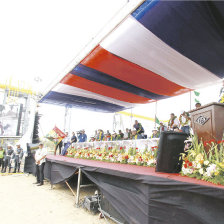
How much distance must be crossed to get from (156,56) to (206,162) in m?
3.05

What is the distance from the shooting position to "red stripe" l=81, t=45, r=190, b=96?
441cm

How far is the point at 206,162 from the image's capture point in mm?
1735

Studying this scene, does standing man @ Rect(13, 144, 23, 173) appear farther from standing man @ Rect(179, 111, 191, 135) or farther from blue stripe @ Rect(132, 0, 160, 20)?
blue stripe @ Rect(132, 0, 160, 20)

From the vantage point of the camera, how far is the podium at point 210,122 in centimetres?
182

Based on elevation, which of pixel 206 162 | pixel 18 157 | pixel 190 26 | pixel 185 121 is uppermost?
pixel 190 26

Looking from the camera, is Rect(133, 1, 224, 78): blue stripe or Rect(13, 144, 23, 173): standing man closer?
Rect(133, 1, 224, 78): blue stripe

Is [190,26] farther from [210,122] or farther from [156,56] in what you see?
[210,122]

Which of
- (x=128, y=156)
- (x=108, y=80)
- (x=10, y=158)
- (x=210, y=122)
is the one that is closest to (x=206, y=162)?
(x=210, y=122)

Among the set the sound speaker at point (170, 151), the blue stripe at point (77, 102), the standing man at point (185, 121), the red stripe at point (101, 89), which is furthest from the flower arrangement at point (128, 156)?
the blue stripe at point (77, 102)

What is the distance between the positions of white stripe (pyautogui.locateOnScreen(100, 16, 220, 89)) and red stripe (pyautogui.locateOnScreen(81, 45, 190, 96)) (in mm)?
195

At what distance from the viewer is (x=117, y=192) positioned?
2.49 m

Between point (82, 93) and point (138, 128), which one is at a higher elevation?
point (82, 93)

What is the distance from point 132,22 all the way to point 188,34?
3.76 feet

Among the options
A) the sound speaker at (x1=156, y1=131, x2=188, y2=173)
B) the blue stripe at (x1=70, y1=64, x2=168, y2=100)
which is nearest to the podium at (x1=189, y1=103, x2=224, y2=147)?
the sound speaker at (x1=156, y1=131, x2=188, y2=173)
